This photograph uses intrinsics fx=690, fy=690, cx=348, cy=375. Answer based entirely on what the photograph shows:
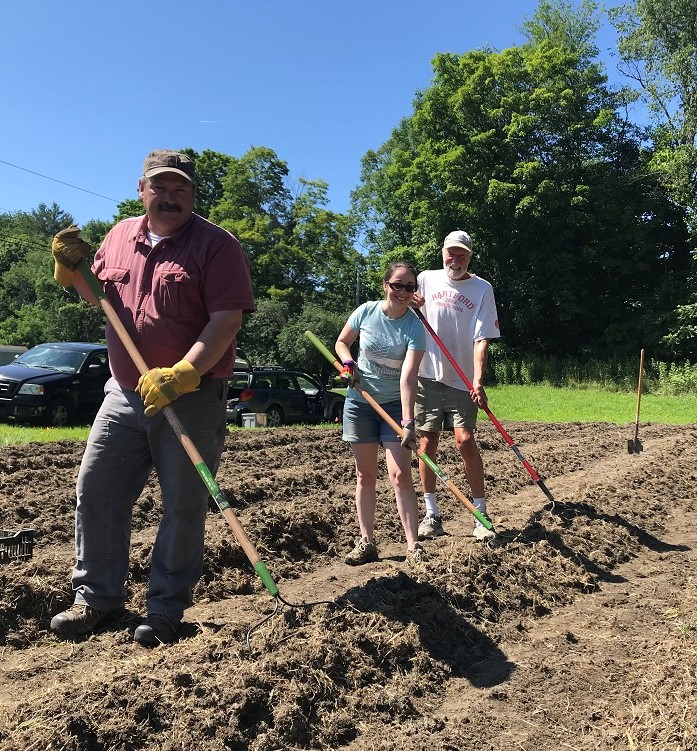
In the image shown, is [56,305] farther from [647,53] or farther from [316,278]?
[647,53]

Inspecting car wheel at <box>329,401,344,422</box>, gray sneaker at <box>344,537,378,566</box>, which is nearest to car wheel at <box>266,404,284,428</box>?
car wheel at <box>329,401,344,422</box>

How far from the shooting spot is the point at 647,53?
1222 inches

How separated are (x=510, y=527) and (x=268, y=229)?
3550cm

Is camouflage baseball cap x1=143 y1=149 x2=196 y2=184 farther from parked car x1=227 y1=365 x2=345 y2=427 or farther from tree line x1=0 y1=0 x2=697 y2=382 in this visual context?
tree line x1=0 y1=0 x2=697 y2=382

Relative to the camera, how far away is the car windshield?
12.9 m

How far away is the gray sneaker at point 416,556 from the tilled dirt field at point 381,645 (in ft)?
0.26

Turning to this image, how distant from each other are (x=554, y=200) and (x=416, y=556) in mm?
30385

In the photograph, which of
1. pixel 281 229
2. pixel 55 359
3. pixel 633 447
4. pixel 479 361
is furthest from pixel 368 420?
pixel 281 229

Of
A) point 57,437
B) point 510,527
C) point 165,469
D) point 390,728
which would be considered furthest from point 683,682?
point 57,437

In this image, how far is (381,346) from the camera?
4668 millimetres

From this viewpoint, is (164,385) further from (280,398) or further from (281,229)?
(281,229)

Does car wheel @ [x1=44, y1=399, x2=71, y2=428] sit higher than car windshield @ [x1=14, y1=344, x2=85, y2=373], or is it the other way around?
car windshield @ [x1=14, y1=344, x2=85, y2=373]

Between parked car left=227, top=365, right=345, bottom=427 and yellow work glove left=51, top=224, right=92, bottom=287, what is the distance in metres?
10.8

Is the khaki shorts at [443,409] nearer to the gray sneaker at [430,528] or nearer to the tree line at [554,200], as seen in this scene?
the gray sneaker at [430,528]
